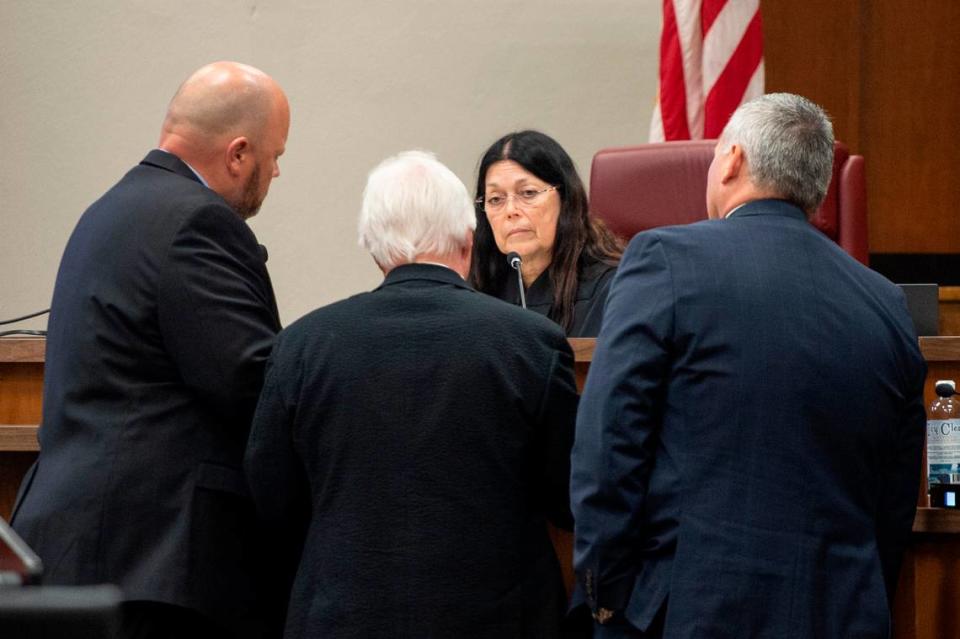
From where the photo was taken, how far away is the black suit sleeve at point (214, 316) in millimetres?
1981

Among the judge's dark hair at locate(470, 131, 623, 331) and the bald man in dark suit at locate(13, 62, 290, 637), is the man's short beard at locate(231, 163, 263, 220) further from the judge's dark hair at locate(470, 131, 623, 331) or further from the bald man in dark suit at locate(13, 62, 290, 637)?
the judge's dark hair at locate(470, 131, 623, 331)

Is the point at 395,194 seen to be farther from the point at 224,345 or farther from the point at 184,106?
the point at 184,106

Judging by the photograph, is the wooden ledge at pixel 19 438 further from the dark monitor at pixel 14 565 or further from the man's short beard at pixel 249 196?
the dark monitor at pixel 14 565

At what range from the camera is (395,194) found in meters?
1.96

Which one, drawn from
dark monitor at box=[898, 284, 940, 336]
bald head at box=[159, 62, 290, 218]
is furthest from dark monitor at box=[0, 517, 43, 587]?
dark monitor at box=[898, 284, 940, 336]

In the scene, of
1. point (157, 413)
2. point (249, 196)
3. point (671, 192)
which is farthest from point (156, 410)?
point (671, 192)

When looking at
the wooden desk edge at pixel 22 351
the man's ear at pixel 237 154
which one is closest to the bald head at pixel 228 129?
the man's ear at pixel 237 154

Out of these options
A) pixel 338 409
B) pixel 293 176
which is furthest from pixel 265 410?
pixel 293 176

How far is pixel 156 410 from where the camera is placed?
2.01m

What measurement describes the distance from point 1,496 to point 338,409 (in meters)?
0.91

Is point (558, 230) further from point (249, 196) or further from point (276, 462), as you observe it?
point (276, 462)

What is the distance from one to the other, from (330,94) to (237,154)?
2637 mm

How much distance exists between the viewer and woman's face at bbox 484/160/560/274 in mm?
3205

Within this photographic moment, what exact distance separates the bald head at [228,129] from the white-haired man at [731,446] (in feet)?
2.42
